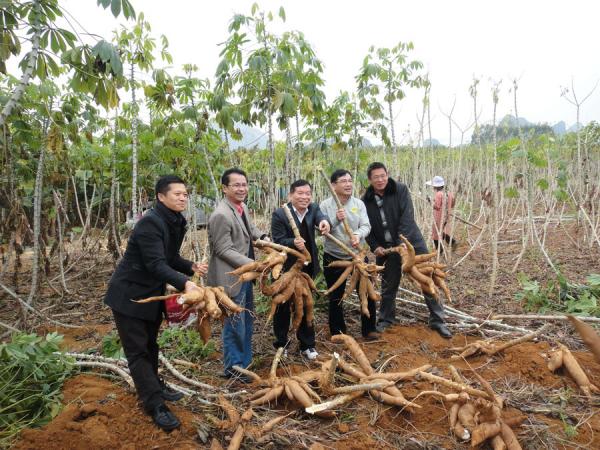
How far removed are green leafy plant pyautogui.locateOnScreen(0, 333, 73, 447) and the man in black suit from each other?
4.56 feet

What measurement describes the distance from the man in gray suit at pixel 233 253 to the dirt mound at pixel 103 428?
1.69 ft

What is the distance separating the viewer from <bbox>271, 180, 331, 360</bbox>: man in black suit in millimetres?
2711

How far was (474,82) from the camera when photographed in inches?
166

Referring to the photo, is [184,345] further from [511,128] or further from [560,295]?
[511,128]

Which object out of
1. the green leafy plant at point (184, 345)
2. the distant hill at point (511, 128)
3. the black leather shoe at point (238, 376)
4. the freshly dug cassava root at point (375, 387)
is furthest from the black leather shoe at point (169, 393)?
the distant hill at point (511, 128)

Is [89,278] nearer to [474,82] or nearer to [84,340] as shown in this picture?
[84,340]

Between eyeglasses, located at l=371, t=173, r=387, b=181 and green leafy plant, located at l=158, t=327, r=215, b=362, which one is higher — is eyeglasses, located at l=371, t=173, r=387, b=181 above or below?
above

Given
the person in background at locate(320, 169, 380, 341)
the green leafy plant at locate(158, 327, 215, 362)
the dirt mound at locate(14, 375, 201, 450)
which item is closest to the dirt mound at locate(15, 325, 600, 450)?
the dirt mound at locate(14, 375, 201, 450)

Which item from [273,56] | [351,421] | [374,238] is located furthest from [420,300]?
[273,56]

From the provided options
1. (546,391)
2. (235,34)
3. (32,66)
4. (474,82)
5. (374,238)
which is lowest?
(546,391)

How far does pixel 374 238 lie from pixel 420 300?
1.07 metres

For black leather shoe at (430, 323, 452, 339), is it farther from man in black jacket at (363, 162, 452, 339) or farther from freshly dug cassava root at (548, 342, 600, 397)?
freshly dug cassava root at (548, 342, 600, 397)

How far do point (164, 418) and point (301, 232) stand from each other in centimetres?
142

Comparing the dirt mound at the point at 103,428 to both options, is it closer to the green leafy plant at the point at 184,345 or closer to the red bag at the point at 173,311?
the red bag at the point at 173,311
